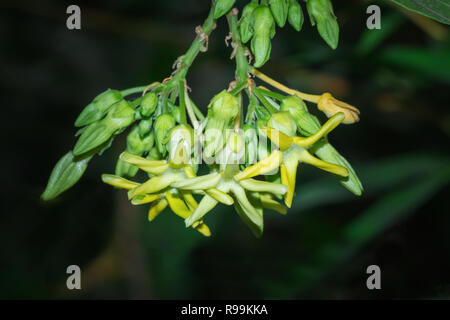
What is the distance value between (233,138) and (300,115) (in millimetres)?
215

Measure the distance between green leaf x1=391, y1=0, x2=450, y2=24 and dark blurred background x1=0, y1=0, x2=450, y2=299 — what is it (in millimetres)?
1044

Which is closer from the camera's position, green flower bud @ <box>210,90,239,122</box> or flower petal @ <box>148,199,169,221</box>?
green flower bud @ <box>210,90,239,122</box>

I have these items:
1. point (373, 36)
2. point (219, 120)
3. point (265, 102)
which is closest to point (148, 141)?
point (219, 120)

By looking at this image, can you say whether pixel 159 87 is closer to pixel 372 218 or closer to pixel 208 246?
pixel 372 218

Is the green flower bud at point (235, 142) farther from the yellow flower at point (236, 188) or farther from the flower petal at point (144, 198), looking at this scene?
the flower petal at point (144, 198)

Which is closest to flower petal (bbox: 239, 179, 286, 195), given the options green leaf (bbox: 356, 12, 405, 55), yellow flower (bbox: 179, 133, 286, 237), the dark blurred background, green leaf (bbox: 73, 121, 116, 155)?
yellow flower (bbox: 179, 133, 286, 237)

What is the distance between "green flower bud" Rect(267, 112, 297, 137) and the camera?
1277 mm

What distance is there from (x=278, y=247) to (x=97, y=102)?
2.68 m

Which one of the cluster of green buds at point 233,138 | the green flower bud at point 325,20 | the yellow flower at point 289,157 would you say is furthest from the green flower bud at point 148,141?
the green flower bud at point 325,20

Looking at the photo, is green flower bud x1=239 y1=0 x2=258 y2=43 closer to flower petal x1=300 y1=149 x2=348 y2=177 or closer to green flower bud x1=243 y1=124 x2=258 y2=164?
green flower bud x1=243 y1=124 x2=258 y2=164

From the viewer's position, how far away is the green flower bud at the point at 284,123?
1277mm

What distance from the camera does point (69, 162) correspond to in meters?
1.53

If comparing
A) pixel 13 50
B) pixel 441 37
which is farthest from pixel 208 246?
pixel 13 50
